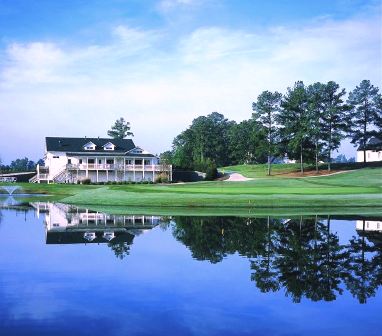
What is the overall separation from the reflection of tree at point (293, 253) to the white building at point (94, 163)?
2210 inches

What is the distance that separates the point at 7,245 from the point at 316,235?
13898 mm

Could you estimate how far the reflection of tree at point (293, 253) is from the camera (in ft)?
45.4

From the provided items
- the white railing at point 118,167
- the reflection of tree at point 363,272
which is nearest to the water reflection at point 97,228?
the reflection of tree at point 363,272

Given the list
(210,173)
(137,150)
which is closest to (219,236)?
(210,173)

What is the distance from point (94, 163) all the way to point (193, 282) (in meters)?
73.9

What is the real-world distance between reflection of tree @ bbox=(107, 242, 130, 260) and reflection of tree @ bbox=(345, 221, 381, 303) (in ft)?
26.5

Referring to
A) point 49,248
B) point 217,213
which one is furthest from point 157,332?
point 217,213

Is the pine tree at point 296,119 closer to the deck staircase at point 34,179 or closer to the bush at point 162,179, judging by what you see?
the bush at point 162,179

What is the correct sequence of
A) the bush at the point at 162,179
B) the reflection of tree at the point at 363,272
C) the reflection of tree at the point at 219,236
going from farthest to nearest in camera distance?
the bush at the point at 162,179, the reflection of tree at the point at 219,236, the reflection of tree at the point at 363,272

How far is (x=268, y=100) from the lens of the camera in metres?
90.0

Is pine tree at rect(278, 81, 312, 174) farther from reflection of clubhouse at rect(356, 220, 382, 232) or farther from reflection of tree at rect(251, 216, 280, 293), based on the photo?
reflection of tree at rect(251, 216, 280, 293)

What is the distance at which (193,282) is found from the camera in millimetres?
14320

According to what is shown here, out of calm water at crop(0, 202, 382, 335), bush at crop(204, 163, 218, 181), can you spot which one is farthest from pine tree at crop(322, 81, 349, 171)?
calm water at crop(0, 202, 382, 335)

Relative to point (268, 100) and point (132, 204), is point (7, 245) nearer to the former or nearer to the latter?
point (132, 204)
